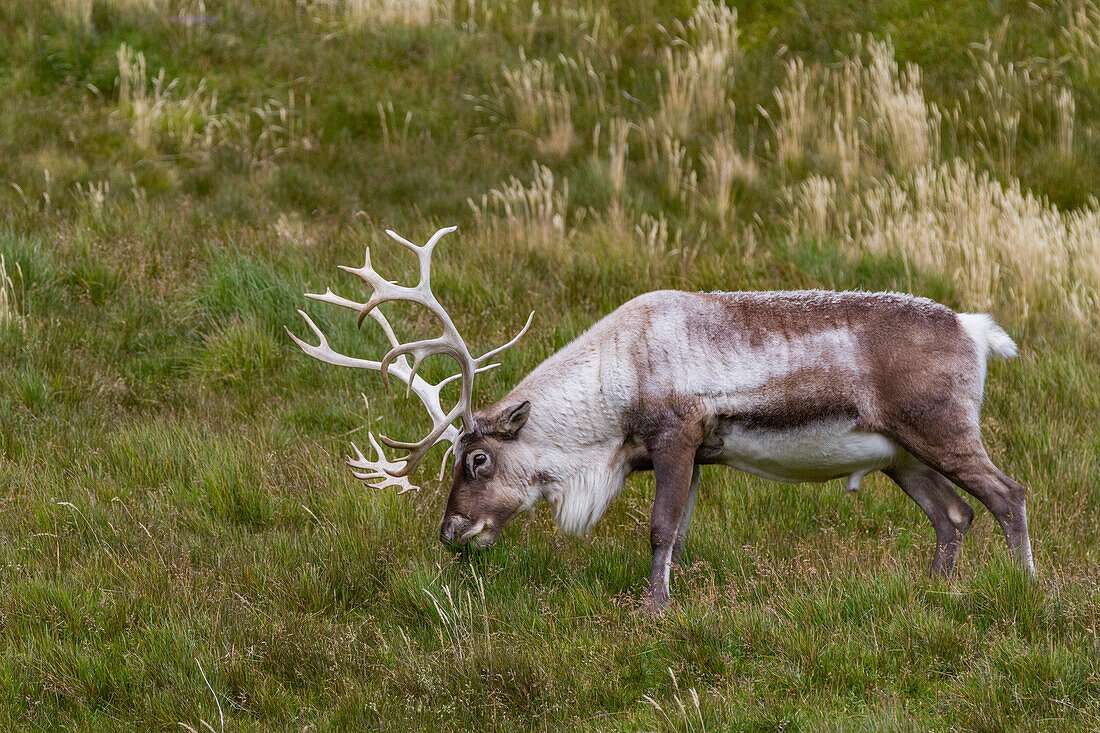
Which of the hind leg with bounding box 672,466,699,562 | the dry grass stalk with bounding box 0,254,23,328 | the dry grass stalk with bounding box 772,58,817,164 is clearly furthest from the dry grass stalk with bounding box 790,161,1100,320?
the dry grass stalk with bounding box 0,254,23,328

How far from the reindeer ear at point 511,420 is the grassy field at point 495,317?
1.99 feet

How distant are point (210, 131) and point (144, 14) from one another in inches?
91.4

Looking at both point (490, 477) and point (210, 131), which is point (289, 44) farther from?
point (490, 477)

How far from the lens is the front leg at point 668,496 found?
5.27 m

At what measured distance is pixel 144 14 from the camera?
12.5 metres

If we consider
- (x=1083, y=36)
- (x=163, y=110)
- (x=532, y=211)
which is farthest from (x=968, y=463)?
(x=163, y=110)

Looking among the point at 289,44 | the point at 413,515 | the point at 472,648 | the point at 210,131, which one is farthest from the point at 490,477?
the point at 289,44

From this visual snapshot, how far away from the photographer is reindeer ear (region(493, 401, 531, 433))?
5484 mm

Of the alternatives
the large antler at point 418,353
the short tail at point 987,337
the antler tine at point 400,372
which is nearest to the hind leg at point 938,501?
the short tail at point 987,337

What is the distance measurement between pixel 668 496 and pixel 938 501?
147cm

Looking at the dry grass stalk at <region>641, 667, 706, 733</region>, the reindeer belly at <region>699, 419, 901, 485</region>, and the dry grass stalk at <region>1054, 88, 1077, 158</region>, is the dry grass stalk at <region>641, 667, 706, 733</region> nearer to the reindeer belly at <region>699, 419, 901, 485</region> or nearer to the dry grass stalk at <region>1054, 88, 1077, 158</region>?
the reindeer belly at <region>699, 419, 901, 485</region>

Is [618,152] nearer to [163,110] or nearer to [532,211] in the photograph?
[532,211]

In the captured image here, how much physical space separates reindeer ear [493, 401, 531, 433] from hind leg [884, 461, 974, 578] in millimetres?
1875

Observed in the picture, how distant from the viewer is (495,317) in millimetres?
8477
